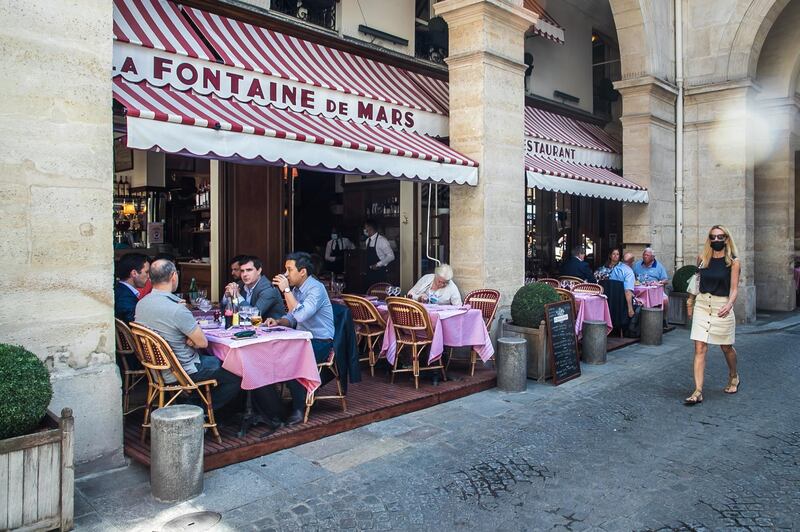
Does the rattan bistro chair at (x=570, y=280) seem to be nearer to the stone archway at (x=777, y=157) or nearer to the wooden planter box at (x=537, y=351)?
the wooden planter box at (x=537, y=351)

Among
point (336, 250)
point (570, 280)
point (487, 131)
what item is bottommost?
point (570, 280)

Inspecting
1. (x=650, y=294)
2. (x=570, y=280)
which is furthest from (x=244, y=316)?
(x=650, y=294)

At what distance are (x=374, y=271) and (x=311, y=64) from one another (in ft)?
13.6

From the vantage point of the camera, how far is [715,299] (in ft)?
20.8

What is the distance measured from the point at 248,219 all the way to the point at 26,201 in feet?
15.4

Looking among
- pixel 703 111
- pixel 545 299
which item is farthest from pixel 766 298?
pixel 545 299

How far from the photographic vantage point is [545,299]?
7.24m

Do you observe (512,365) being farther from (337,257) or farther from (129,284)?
(337,257)

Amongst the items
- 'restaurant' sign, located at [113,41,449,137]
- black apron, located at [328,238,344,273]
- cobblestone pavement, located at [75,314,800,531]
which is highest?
'restaurant' sign, located at [113,41,449,137]

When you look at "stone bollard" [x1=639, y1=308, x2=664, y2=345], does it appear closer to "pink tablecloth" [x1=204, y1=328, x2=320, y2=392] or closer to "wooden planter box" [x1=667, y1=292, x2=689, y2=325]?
"wooden planter box" [x1=667, y1=292, x2=689, y2=325]

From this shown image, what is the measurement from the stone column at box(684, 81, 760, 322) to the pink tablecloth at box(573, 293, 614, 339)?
16.9 ft

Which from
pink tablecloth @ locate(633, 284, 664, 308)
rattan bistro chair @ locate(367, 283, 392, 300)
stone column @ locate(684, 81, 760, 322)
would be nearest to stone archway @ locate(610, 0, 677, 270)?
stone column @ locate(684, 81, 760, 322)

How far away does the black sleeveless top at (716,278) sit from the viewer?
626cm

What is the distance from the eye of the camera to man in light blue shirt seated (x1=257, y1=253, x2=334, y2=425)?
5.35 meters
